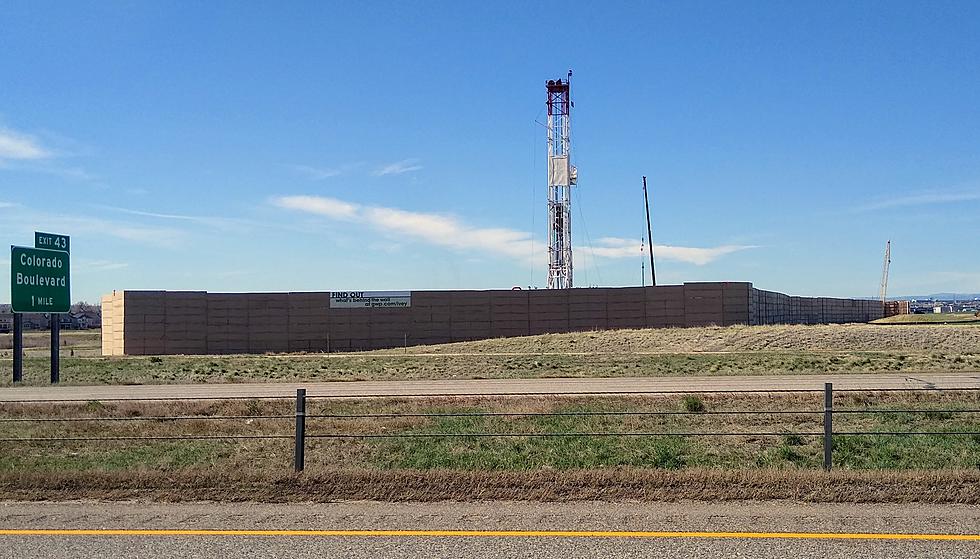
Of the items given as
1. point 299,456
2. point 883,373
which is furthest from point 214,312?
point 299,456

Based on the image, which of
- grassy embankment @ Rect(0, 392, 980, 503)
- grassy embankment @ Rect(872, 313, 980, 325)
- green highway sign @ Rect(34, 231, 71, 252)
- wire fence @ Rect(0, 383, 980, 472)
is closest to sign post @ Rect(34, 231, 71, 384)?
green highway sign @ Rect(34, 231, 71, 252)

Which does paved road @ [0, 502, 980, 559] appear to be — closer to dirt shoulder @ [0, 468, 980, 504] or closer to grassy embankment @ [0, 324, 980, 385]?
dirt shoulder @ [0, 468, 980, 504]

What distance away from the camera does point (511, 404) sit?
19906 millimetres

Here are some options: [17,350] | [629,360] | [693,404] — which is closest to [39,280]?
[17,350]

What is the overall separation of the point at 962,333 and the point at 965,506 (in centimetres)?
4496

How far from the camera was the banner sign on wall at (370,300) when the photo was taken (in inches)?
2479

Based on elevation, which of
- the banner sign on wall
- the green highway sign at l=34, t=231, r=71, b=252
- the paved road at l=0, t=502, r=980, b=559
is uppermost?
the green highway sign at l=34, t=231, r=71, b=252

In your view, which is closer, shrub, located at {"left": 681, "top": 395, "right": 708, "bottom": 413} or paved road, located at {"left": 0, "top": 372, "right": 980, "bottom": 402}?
shrub, located at {"left": 681, "top": 395, "right": 708, "bottom": 413}

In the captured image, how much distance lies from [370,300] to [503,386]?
37290 mm

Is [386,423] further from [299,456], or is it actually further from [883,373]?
[883,373]

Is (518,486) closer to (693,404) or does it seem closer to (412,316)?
(693,404)

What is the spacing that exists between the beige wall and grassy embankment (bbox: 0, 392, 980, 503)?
4119 cm

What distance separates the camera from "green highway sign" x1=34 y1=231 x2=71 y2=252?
3141cm

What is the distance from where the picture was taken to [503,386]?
2698 cm
